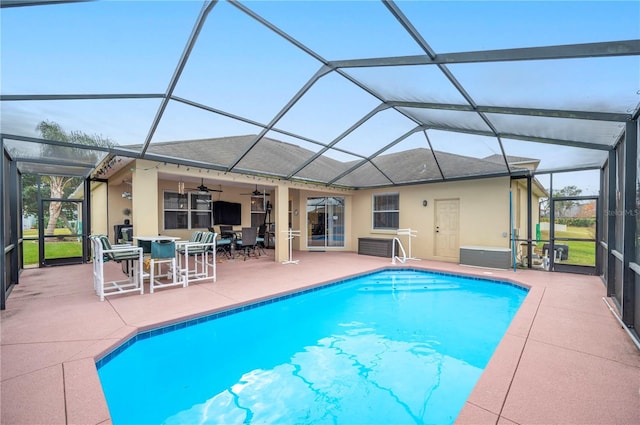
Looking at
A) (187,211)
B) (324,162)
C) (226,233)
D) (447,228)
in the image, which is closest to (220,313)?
(324,162)

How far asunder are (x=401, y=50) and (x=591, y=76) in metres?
1.94

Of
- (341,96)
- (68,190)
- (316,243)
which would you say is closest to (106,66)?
(341,96)

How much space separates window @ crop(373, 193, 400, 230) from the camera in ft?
34.7

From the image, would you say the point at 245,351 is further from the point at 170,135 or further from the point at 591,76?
the point at 591,76

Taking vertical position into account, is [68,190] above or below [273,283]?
above

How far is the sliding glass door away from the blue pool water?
6.67 metres

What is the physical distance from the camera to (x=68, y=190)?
31.6ft

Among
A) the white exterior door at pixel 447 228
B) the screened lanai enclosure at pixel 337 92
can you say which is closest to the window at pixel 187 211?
the screened lanai enclosure at pixel 337 92

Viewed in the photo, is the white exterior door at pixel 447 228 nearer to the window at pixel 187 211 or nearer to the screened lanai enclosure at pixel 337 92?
the screened lanai enclosure at pixel 337 92

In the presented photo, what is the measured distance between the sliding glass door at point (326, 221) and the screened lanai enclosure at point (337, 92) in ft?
13.9

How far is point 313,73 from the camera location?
13.6ft

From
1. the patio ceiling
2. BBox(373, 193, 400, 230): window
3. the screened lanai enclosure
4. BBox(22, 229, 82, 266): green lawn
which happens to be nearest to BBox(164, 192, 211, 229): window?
the screened lanai enclosure

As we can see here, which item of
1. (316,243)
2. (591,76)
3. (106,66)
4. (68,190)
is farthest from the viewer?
(316,243)

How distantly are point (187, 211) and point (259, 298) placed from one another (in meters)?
6.84
